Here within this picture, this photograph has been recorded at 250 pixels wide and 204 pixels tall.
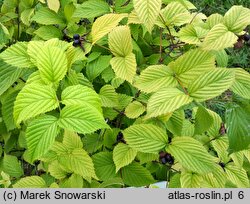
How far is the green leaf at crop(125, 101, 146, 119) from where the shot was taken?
1041 millimetres

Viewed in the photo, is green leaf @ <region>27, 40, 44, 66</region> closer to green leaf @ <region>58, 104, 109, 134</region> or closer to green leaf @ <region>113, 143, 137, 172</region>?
green leaf @ <region>58, 104, 109, 134</region>

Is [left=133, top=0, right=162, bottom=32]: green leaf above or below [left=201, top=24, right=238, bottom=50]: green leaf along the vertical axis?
above

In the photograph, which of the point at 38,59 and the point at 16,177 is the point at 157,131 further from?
the point at 16,177

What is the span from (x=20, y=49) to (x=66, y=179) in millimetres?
371

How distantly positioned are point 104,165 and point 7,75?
0.35 metres

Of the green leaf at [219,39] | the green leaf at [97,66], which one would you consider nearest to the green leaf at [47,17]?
the green leaf at [97,66]

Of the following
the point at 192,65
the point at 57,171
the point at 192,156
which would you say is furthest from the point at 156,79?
the point at 57,171

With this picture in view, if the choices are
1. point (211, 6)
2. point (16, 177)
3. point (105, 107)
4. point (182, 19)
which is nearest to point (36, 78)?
point (105, 107)

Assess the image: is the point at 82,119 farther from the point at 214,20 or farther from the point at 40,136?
the point at 214,20

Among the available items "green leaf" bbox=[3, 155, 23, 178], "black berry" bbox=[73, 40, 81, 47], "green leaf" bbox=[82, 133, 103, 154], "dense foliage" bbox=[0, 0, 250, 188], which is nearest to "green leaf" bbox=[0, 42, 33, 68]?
"dense foliage" bbox=[0, 0, 250, 188]

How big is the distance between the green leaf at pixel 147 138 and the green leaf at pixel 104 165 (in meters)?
0.18

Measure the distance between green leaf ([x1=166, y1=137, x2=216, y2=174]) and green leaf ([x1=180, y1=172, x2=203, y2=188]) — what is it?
0.06 meters

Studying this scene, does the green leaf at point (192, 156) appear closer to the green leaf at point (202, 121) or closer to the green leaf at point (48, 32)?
the green leaf at point (202, 121)

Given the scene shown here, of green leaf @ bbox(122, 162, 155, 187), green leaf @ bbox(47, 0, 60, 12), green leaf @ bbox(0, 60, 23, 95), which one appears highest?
green leaf @ bbox(47, 0, 60, 12)
